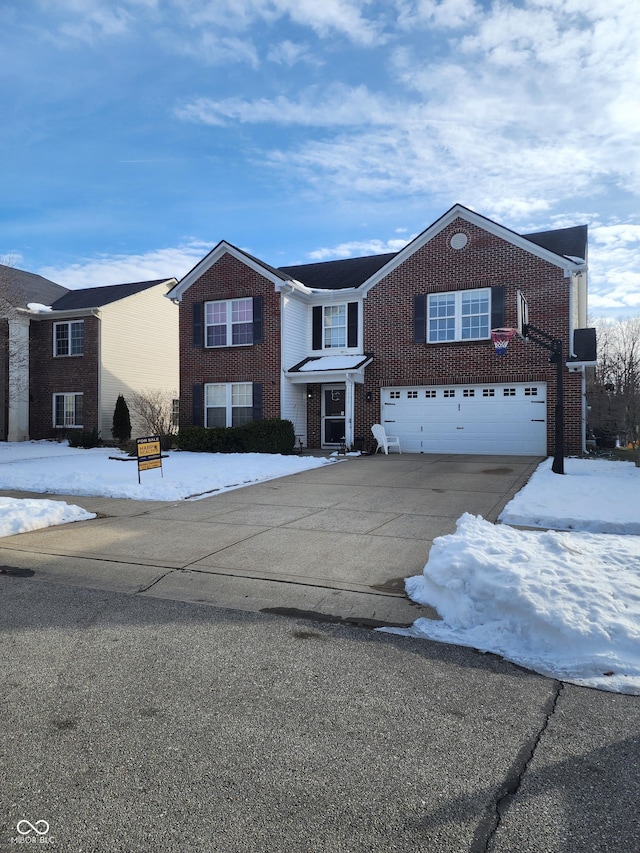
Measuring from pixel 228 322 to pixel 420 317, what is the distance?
673cm

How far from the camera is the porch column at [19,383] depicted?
2406 centimetres

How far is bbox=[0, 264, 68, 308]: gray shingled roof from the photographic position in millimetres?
22156

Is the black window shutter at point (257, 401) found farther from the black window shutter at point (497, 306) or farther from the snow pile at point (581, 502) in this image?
the snow pile at point (581, 502)

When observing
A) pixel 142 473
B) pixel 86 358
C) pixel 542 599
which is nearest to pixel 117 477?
pixel 142 473

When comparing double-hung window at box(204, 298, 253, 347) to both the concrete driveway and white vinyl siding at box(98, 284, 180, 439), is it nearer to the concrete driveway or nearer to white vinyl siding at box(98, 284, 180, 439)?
white vinyl siding at box(98, 284, 180, 439)

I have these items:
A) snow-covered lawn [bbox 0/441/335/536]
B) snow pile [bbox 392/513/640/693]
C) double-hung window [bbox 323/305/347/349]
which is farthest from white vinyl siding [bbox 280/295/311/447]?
snow pile [bbox 392/513/640/693]

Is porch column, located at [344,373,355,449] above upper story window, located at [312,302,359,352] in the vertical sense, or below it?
below

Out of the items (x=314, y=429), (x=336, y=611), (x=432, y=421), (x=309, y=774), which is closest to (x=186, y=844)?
(x=309, y=774)

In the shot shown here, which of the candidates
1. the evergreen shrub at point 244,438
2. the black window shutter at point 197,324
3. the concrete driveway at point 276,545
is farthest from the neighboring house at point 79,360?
the concrete driveway at point 276,545

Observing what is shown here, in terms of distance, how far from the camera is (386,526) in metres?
8.02

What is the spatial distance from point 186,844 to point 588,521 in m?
6.77

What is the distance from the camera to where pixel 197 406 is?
818 inches
